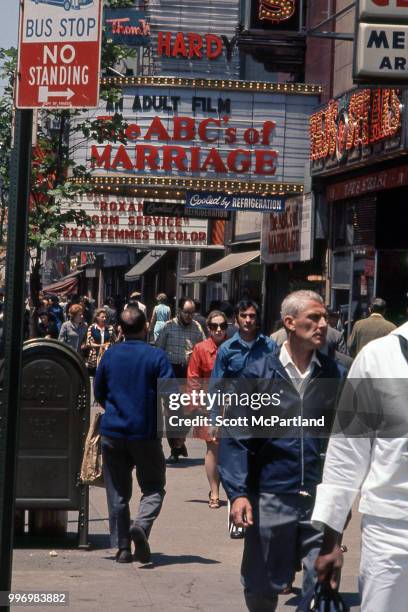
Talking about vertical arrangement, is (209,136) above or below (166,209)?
above

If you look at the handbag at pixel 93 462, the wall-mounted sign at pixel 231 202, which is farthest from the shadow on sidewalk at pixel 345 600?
the wall-mounted sign at pixel 231 202

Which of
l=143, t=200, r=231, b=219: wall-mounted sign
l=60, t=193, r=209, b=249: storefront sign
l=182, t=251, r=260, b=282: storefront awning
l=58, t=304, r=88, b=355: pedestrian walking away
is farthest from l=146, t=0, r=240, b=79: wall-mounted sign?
l=58, t=304, r=88, b=355: pedestrian walking away

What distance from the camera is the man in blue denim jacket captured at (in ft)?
20.4

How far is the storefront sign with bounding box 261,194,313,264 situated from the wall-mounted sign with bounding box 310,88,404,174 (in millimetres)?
1944

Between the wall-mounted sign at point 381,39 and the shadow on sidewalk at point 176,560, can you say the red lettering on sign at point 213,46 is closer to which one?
the wall-mounted sign at point 381,39

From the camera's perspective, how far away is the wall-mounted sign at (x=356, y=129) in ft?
61.4

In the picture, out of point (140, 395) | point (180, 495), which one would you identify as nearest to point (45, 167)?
point (180, 495)

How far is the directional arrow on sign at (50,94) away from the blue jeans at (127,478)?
14.0 feet

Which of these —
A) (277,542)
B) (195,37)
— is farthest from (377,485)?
(195,37)

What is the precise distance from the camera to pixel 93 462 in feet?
31.4

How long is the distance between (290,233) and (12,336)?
22.6 metres

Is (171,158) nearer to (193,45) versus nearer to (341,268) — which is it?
(341,268)

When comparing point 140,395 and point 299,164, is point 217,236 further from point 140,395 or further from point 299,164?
point 140,395

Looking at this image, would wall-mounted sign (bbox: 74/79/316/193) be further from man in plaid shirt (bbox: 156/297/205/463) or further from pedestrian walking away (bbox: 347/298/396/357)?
man in plaid shirt (bbox: 156/297/205/463)
